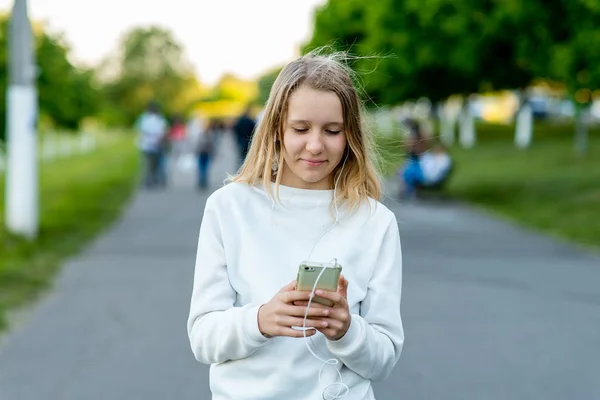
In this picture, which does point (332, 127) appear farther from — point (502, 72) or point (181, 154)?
point (181, 154)

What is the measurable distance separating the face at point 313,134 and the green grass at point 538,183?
1.29 ft

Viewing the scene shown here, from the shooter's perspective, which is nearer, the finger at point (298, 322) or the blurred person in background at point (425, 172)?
the finger at point (298, 322)

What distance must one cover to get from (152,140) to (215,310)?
66.2ft

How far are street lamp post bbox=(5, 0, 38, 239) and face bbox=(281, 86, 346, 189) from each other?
10.7 m

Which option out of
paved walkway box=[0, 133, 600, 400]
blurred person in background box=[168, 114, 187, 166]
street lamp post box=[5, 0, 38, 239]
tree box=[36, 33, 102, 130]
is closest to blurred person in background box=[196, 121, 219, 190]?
tree box=[36, 33, 102, 130]

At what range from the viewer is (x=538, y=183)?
23.7 metres

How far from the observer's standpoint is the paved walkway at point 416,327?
20.4ft

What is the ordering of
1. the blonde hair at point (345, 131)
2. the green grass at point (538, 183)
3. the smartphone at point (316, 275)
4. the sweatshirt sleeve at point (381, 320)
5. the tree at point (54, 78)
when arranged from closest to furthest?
1. the smartphone at point (316, 275)
2. the sweatshirt sleeve at point (381, 320)
3. the blonde hair at point (345, 131)
4. the green grass at point (538, 183)
5. the tree at point (54, 78)

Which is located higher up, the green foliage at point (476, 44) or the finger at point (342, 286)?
the green foliage at point (476, 44)

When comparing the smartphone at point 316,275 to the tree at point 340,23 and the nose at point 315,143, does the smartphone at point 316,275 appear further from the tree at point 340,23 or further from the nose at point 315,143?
the tree at point 340,23

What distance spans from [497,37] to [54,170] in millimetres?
18972

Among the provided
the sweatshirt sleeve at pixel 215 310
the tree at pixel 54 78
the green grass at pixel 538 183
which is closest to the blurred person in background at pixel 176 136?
the tree at pixel 54 78

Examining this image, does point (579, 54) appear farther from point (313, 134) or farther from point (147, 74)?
point (147, 74)

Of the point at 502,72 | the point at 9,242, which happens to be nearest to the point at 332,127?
the point at 9,242
